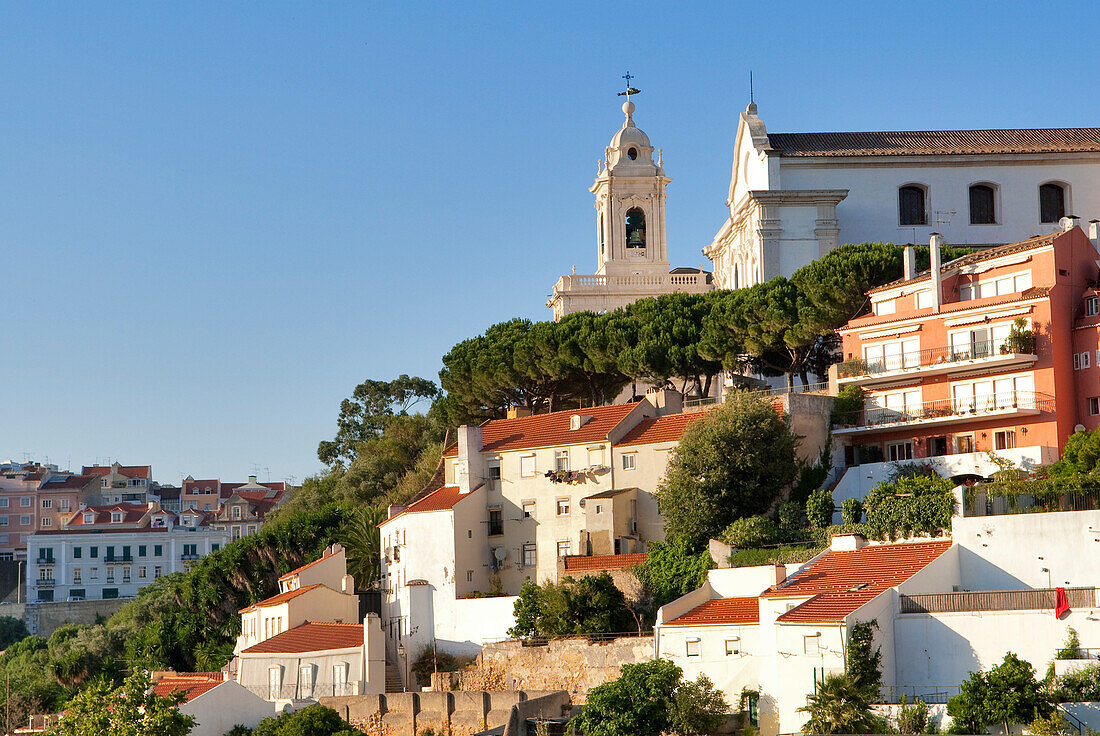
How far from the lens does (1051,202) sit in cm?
7175

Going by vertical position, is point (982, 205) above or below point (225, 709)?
above

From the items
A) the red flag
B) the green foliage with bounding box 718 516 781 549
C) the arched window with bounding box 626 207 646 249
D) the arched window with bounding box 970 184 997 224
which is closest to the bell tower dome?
the arched window with bounding box 626 207 646 249

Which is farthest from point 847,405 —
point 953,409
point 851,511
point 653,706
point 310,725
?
point 310,725

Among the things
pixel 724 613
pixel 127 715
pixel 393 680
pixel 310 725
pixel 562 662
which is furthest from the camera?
pixel 393 680

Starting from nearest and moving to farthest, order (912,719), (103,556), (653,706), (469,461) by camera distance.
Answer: (912,719) → (653,706) → (469,461) → (103,556)

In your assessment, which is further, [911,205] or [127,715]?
[911,205]

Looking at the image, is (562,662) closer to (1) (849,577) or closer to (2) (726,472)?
(2) (726,472)

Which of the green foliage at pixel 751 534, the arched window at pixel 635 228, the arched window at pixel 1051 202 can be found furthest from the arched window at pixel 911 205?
the green foliage at pixel 751 534

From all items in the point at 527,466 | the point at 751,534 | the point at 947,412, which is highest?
the point at 947,412

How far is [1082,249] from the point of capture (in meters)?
53.6

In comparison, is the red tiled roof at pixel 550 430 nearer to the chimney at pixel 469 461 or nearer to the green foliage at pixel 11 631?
the chimney at pixel 469 461

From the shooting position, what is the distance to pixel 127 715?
43.0m

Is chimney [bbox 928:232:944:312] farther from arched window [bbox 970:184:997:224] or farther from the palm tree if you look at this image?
the palm tree

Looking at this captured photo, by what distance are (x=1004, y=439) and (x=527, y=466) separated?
17148mm
